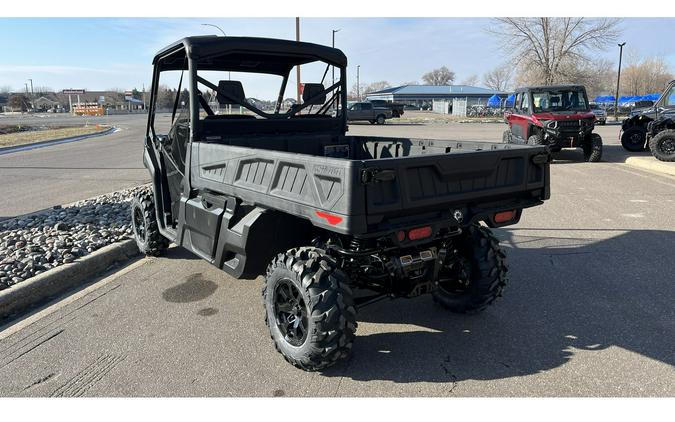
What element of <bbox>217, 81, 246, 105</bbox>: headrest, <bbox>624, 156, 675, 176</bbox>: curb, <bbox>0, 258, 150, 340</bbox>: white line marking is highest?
<bbox>217, 81, 246, 105</bbox>: headrest

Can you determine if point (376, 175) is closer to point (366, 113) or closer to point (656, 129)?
point (656, 129)

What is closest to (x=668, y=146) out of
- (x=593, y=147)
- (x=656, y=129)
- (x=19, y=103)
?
(x=656, y=129)

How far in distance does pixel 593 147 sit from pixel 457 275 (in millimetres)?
12004

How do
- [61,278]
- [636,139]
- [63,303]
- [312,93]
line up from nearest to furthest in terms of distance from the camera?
[63,303], [61,278], [312,93], [636,139]

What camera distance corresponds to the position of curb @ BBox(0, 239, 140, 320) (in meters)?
4.32

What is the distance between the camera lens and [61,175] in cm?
1235

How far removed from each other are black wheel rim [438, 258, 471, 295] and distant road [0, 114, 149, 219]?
23.5 ft

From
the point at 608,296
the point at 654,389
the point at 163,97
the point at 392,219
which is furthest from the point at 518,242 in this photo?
the point at 163,97

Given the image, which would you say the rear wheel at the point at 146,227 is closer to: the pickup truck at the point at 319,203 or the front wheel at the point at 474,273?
the pickup truck at the point at 319,203

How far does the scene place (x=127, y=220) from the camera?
6969 millimetres

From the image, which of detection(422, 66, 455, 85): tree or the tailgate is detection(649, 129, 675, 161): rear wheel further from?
detection(422, 66, 455, 85): tree

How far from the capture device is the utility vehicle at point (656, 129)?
13.2 m

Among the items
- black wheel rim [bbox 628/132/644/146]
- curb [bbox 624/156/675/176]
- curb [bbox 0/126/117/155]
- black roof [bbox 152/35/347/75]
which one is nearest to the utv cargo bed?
black roof [bbox 152/35/347/75]

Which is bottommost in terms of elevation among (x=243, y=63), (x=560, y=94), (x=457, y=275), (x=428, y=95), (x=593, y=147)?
(x=457, y=275)
